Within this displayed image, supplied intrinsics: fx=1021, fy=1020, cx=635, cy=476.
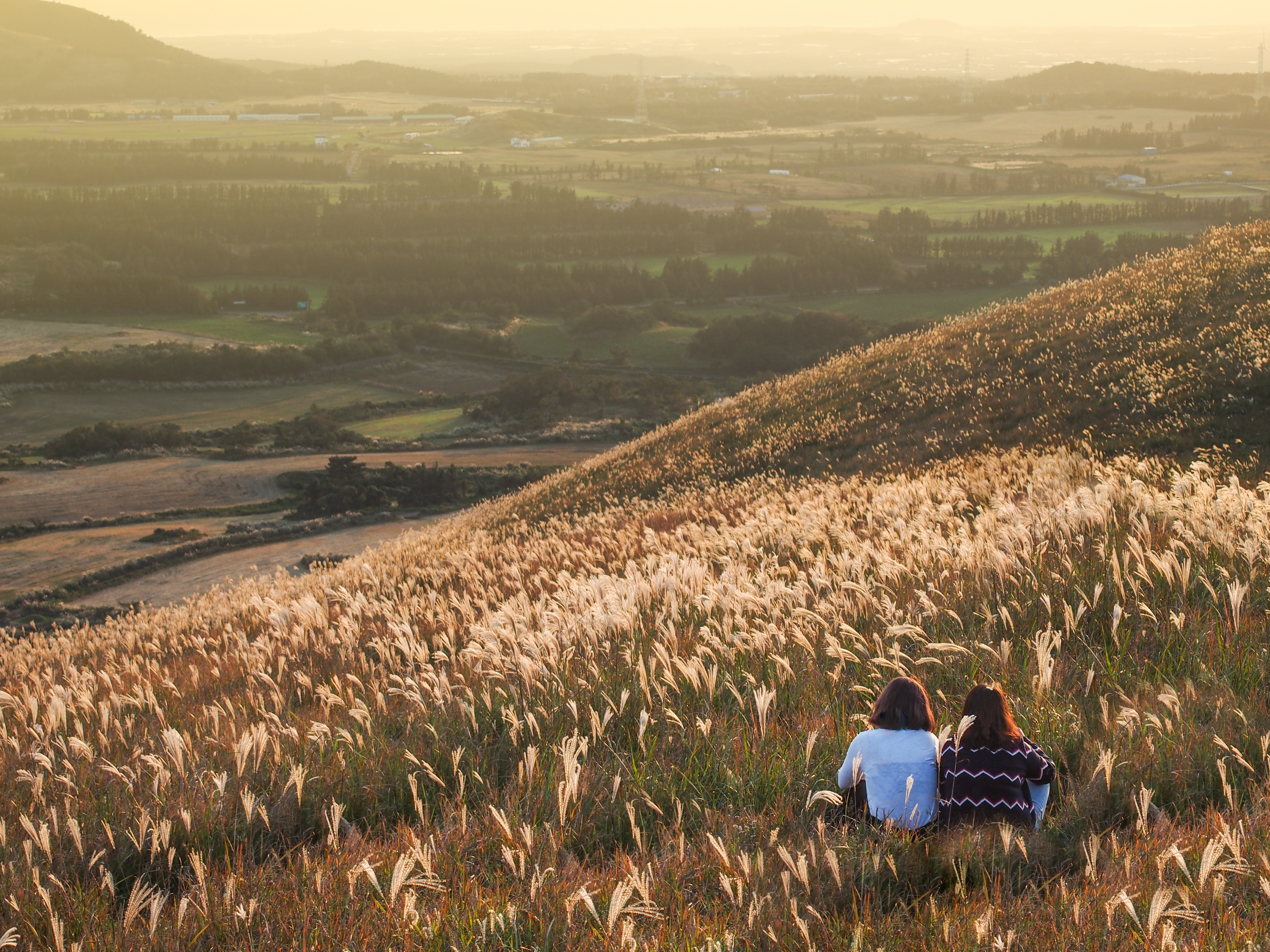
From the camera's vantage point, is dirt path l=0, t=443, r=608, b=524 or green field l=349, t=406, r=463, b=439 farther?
green field l=349, t=406, r=463, b=439

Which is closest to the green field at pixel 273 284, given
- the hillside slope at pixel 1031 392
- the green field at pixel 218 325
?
the green field at pixel 218 325

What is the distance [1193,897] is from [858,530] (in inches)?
261

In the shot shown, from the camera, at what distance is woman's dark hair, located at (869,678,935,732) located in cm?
431

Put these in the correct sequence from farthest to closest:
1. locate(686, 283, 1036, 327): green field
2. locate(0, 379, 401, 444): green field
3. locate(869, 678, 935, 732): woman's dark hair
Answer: locate(686, 283, 1036, 327): green field < locate(0, 379, 401, 444): green field < locate(869, 678, 935, 732): woman's dark hair

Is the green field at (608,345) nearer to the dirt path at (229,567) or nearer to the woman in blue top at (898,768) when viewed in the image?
the dirt path at (229,567)

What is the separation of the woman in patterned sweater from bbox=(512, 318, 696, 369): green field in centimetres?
10933

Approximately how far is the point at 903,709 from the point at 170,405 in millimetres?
102340

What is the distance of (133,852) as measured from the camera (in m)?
4.53

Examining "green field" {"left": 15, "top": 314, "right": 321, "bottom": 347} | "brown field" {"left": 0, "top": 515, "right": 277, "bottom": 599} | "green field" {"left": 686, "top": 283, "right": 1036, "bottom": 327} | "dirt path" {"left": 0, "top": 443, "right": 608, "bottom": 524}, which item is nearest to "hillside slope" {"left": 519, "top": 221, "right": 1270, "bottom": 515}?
"brown field" {"left": 0, "top": 515, "right": 277, "bottom": 599}

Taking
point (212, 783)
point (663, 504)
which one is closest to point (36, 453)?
point (663, 504)

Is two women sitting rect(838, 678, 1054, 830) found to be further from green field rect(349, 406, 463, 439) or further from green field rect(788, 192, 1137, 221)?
green field rect(788, 192, 1137, 221)

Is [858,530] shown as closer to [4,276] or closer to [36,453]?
[36,453]

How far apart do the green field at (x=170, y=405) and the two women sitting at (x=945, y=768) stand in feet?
302

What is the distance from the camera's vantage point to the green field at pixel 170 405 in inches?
3492
